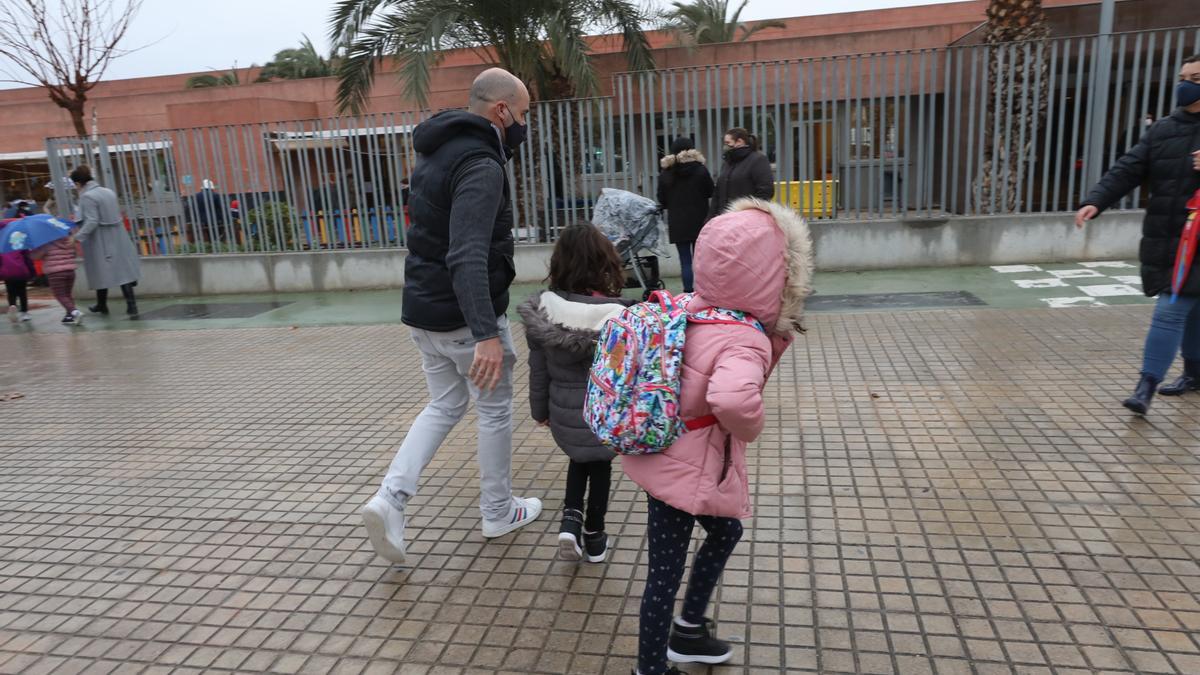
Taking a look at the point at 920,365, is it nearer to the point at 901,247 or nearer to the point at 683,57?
the point at 901,247

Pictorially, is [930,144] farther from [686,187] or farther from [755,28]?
[755,28]

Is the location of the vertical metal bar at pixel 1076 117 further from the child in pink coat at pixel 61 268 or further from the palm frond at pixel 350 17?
the child in pink coat at pixel 61 268

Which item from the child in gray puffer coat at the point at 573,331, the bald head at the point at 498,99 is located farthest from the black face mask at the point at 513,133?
the child in gray puffer coat at the point at 573,331

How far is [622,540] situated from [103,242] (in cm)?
878

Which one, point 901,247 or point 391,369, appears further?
point 901,247

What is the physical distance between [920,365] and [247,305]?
822 cm

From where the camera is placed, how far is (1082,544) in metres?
3.24

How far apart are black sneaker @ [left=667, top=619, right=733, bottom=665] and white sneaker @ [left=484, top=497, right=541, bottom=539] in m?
1.18

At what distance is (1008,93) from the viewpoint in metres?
9.46

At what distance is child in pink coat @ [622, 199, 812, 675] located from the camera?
223 centimetres

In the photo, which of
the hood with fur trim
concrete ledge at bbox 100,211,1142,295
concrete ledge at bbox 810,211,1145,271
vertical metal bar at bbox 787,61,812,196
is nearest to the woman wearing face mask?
vertical metal bar at bbox 787,61,812,196

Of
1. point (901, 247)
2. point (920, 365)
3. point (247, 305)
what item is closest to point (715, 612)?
point (920, 365)

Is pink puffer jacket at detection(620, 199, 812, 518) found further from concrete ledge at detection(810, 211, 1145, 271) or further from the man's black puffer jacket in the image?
concrete ledge at detection(810, 211, 1145, 271)

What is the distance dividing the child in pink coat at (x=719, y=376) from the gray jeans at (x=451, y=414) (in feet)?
3.65
